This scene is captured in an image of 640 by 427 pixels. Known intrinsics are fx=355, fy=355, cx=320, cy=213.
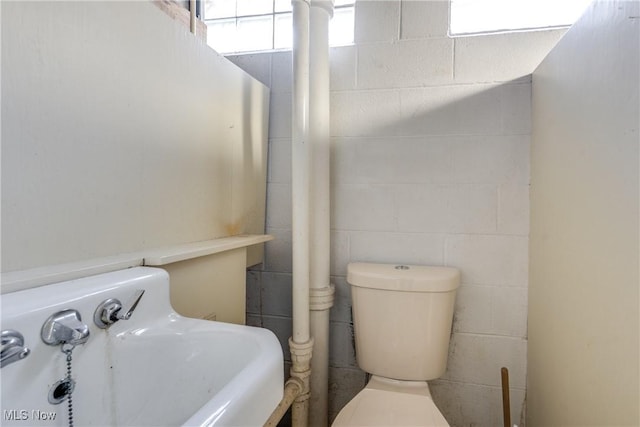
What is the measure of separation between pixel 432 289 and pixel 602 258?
50 centimetres

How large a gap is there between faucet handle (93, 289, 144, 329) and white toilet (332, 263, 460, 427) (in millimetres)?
748

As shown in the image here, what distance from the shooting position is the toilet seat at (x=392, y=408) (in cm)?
100

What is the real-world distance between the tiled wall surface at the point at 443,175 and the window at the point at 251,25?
12 centimetres

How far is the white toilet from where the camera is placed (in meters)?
1.18

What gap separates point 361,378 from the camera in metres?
1.44

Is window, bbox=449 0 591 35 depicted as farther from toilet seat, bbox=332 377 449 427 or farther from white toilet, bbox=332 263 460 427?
toilet seat, bbox=332 377 449 427

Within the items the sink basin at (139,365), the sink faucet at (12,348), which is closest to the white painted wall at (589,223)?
the sink basin at (139,365)

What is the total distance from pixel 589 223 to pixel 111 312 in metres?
1.03

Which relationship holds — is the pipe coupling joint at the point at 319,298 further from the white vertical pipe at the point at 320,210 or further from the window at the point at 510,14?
the window at the point at 510,14

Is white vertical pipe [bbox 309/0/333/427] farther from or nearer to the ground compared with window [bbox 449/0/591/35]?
nearer to the ground

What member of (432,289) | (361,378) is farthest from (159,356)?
(361,378)

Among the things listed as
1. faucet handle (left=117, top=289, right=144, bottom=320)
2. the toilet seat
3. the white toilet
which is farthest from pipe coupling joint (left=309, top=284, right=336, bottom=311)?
faucet handle (left=117, top=289, right=144, bottom=320)

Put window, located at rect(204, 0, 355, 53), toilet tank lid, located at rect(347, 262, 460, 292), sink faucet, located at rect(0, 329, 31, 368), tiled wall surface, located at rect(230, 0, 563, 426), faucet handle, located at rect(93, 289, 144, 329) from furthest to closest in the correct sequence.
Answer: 1. window, located at rect(204, 0, 355, 53)
2. tiled wall surface, located at rect(230, 0, 563, 426)
3. toilet tank lid, located at rect(347, 262, 460, 292)
4. faucet handle, located at rect(93, 289, 144, 329)
5. sink faucet, located at rect(0, 329, 31, 368)

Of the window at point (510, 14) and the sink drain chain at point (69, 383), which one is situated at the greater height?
the window at point (510, 14)
